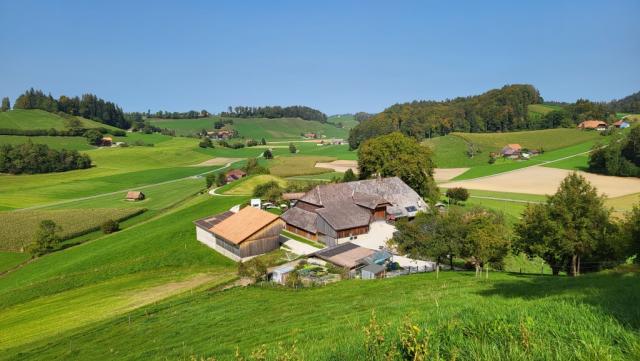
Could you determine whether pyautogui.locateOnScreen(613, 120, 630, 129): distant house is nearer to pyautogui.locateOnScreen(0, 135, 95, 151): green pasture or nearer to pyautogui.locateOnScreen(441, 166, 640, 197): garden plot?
pyautogui.locateOnScreen(441, 166, 640, 197): garden plot

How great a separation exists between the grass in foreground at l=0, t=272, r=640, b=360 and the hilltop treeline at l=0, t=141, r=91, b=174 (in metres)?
121

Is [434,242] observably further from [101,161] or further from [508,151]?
[101,161]

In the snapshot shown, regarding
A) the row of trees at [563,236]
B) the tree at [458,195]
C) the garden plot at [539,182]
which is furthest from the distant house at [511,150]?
the row of trees at [563,236]

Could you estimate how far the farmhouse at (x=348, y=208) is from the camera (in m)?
55.4

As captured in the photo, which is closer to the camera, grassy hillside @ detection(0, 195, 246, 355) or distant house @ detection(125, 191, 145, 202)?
grassy hillside @ detection(0, 195, 246, 355)

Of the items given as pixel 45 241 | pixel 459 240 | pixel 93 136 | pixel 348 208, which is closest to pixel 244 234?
pixel 348 208

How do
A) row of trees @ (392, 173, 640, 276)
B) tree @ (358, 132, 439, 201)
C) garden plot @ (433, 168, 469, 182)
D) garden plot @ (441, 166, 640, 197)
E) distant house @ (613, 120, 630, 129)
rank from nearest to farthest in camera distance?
row of trees @ (392, 173, 640, 276)
tree @ (358, 132, 439, 201)
garden plot @ (441, 166, 640, 197)
garden plot @ (433, 168, 469, 182)
distant house @ (613, 120, 630, 129)

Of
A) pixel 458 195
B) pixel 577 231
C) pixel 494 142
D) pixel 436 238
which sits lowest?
pixel 458 195

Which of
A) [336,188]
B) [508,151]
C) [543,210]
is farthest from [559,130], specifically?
[543,210]

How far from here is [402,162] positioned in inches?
3000

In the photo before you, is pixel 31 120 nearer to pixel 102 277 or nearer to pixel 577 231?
pixel 102 277

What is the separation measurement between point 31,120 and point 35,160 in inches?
2696

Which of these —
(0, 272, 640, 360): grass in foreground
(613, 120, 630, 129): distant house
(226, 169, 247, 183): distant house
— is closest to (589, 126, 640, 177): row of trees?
(613, 120, 630, 129): distant house

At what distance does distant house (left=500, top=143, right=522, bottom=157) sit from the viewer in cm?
13138
